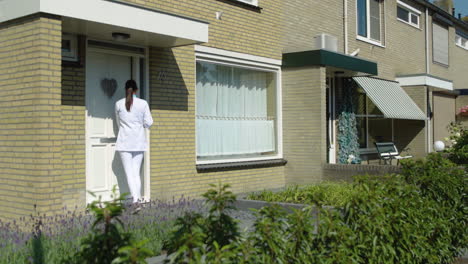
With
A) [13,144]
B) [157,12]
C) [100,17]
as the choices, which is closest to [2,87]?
[13,144]

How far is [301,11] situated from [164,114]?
543 centimetres

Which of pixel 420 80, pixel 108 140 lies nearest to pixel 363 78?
pixel 420 80

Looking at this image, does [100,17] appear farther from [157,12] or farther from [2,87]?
[2,87]

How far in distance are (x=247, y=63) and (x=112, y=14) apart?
4499mm

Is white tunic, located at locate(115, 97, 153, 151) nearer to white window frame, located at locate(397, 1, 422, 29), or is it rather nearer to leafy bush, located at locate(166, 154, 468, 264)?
leafy bush, located at locate(166, 154, 468, 264)

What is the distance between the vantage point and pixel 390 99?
15875 mm

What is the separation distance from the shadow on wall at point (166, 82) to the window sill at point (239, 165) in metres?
1.23

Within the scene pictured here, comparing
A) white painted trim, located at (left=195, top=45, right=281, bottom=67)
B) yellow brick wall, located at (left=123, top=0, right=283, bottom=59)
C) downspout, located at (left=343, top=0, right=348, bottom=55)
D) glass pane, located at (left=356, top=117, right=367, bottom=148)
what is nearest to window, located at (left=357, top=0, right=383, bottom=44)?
downspout, located at (left=343, top=0, right=348, bottom=55)

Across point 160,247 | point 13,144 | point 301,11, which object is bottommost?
point 160,247

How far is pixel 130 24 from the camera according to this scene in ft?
25.9

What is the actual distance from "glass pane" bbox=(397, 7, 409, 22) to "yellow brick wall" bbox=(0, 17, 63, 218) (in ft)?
A: 48.8

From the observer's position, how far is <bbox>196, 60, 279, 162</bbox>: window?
1078 cm

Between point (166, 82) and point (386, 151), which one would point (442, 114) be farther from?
point (166, 82)

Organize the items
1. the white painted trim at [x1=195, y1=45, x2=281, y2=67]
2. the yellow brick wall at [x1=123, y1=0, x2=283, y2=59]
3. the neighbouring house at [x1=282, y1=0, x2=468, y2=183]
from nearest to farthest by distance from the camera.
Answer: the yellow brick wall at [x1=123, y1=0, x2=283, y2=59]
the white painted trim at [x1=195, y1=45, x2=281, y2=67]
the neighbouring house at [x1=282, y1=0, x2=468, y2=183]
